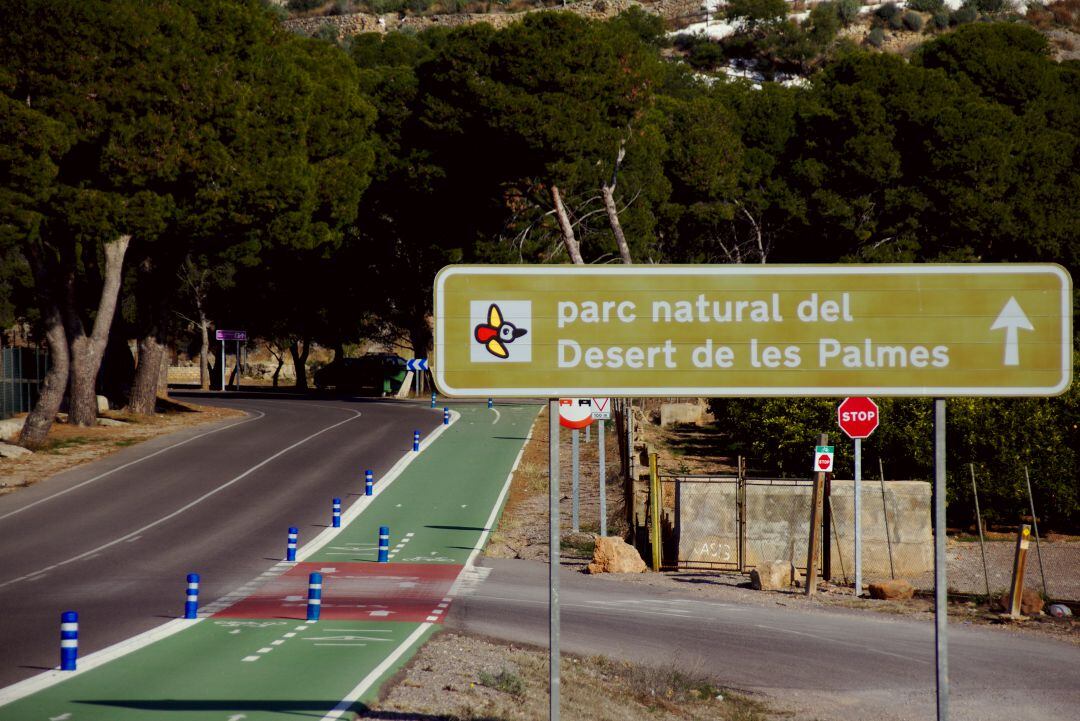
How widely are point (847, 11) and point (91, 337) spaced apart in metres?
161

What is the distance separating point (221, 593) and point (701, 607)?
24.8 ft

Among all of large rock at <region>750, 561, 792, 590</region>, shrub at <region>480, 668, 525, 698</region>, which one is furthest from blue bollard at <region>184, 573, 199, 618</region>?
large rock at <region>750, 561, 792, 590</region>

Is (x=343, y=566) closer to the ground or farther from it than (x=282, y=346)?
closer to the ground

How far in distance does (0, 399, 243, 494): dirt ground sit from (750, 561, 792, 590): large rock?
19.5m

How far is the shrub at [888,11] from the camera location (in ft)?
598

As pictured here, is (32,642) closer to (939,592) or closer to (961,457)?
(939,592)

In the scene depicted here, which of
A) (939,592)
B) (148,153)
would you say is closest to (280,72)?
(148,153)

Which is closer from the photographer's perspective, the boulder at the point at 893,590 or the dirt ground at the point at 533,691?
the dirt ground at the point at 533,691

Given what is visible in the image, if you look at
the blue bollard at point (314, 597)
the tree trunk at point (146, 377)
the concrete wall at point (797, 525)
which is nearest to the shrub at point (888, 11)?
the tree trunk at point (146, 377)

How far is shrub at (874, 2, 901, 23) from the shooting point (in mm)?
182250

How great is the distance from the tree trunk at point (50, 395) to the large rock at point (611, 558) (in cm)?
2138

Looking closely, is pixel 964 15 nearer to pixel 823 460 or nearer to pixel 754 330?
pixel 823 460

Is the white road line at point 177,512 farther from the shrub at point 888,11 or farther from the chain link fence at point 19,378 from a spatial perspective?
the shrub at point 888,11

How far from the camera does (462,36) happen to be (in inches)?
2000
